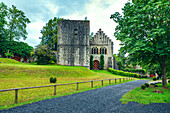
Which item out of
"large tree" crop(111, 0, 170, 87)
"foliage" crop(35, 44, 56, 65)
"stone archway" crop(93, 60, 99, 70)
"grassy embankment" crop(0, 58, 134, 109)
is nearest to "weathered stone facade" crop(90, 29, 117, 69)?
"stone archway" crop(93, 60, 99, 70)

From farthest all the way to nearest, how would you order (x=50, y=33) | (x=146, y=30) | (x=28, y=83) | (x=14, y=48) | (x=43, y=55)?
(x=50, y=33)
(x=14, y=48)
(x=43, y=55)
(x=28, y=83)
(x=146, y=30)

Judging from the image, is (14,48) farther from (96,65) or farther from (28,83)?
(28,83)

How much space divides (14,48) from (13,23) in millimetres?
8797

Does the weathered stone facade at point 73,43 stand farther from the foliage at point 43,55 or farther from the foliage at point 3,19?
the foliage at point 3,19

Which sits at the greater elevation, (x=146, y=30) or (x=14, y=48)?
(x=14, y=48)

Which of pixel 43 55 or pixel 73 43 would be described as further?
pixel 73 43

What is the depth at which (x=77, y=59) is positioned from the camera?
121ft

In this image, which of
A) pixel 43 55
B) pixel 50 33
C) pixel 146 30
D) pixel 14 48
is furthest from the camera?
pixel 50 33

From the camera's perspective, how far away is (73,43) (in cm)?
3753

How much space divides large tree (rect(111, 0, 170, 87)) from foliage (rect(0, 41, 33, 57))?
126ft

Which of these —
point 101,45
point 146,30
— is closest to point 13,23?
point 101,45

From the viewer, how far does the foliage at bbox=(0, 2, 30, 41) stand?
121ft

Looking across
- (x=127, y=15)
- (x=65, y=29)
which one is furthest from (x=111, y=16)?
(x=65, y=29)

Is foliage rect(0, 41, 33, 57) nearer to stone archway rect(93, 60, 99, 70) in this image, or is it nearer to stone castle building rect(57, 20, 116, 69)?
stone castle building rect(57, 20, 116, 69)
